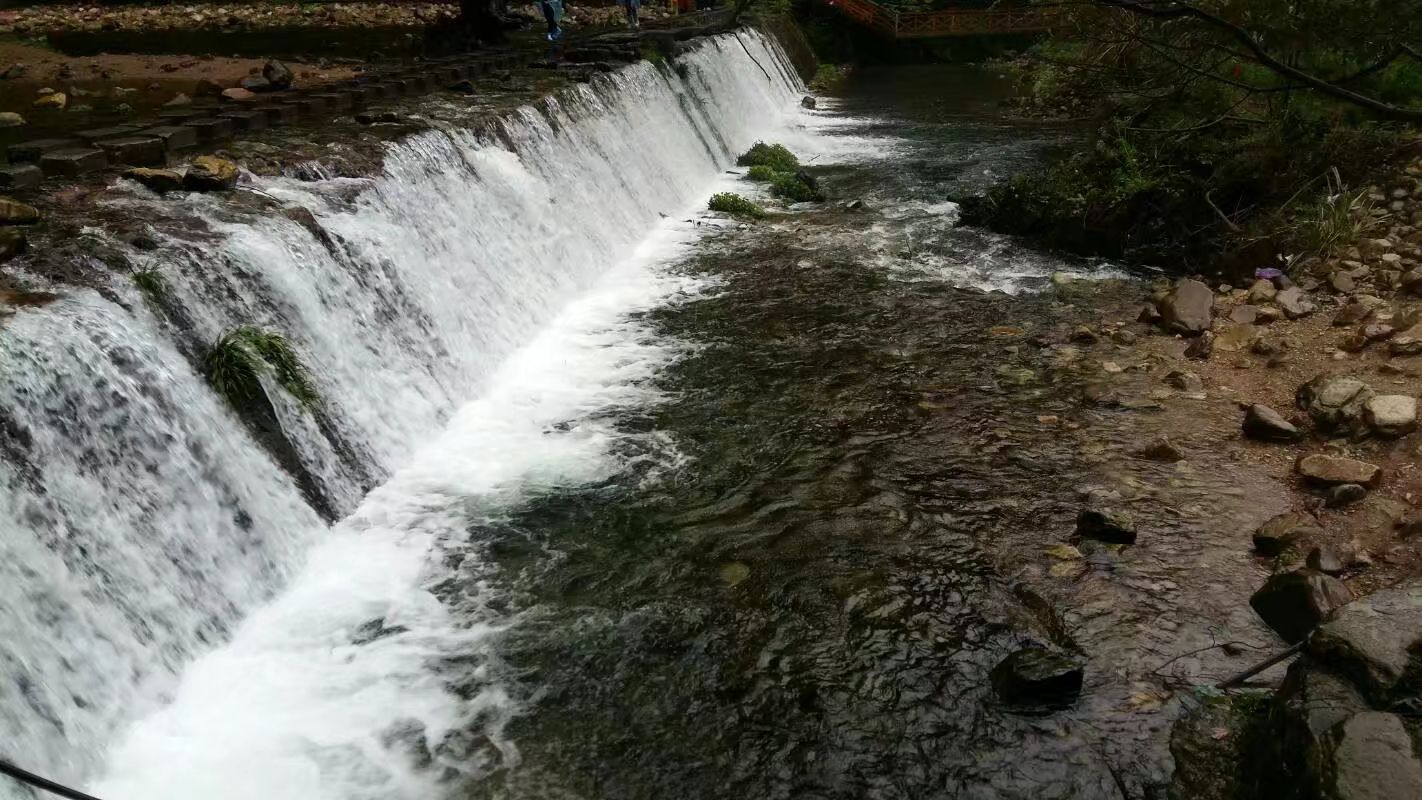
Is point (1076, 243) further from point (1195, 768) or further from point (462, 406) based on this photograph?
point (1195, 768)

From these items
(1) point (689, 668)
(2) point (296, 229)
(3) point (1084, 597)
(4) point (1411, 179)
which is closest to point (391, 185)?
(2) point (296, 229)

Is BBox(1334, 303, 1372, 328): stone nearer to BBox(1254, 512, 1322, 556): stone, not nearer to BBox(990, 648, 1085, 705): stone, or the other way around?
BBox(1254, 512, 1322, 556): stone

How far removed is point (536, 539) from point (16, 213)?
388 centimetres

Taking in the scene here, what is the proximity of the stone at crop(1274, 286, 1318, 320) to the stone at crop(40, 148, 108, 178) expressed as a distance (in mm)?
9971

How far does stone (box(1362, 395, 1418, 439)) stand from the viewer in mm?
6438

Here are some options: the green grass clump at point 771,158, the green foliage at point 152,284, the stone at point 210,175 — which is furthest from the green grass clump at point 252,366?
the green grass clump at point 771,158

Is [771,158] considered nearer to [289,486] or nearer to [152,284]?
[152,284]

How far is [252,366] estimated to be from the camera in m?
5.97

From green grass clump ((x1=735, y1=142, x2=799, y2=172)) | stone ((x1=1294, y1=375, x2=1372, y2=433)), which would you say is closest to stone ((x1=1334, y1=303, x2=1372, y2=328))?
stone ((x1=1294, y1=375, x2=1372, y2=433))

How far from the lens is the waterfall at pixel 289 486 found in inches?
169

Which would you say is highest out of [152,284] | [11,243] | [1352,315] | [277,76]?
[277,76]

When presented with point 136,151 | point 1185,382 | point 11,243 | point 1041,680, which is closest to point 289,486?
point 11,243

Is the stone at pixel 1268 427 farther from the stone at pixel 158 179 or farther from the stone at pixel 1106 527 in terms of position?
the stone at pixel 158 179

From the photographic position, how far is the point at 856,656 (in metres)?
4.97
